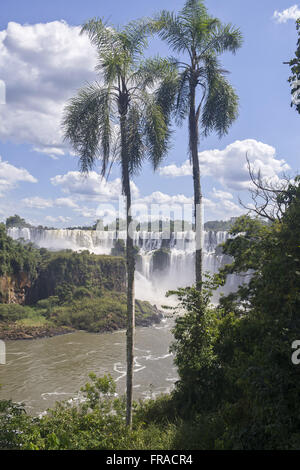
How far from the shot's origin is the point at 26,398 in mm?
17828

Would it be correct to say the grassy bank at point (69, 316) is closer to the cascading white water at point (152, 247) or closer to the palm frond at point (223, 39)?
the cascading white water at point (152, 247)

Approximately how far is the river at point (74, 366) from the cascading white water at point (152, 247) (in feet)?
51.9

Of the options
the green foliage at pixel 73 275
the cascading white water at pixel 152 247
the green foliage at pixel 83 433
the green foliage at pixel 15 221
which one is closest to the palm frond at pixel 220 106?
the green foliage at pixel 83 433

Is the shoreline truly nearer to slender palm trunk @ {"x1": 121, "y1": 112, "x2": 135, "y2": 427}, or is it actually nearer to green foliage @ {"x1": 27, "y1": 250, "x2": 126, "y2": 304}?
green foliage @ {"x1": 27, "y1": 250, "x2": 126, "y2": 304}

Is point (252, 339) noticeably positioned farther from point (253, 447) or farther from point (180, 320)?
point (253, 447)

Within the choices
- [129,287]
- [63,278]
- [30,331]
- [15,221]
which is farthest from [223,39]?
[15,221]

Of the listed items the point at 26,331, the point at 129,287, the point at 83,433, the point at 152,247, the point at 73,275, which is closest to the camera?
the point at 83,433

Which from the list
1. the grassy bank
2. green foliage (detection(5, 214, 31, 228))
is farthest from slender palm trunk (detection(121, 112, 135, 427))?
green foliage (detection(5, 214, 31, 228))

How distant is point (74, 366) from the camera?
76.4 feet

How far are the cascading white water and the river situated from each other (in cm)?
1582

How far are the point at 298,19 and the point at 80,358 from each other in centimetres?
2348

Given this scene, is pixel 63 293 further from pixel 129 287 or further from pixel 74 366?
pixel 129 287

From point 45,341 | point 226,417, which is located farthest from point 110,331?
point 226,417

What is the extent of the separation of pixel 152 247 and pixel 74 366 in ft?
100
